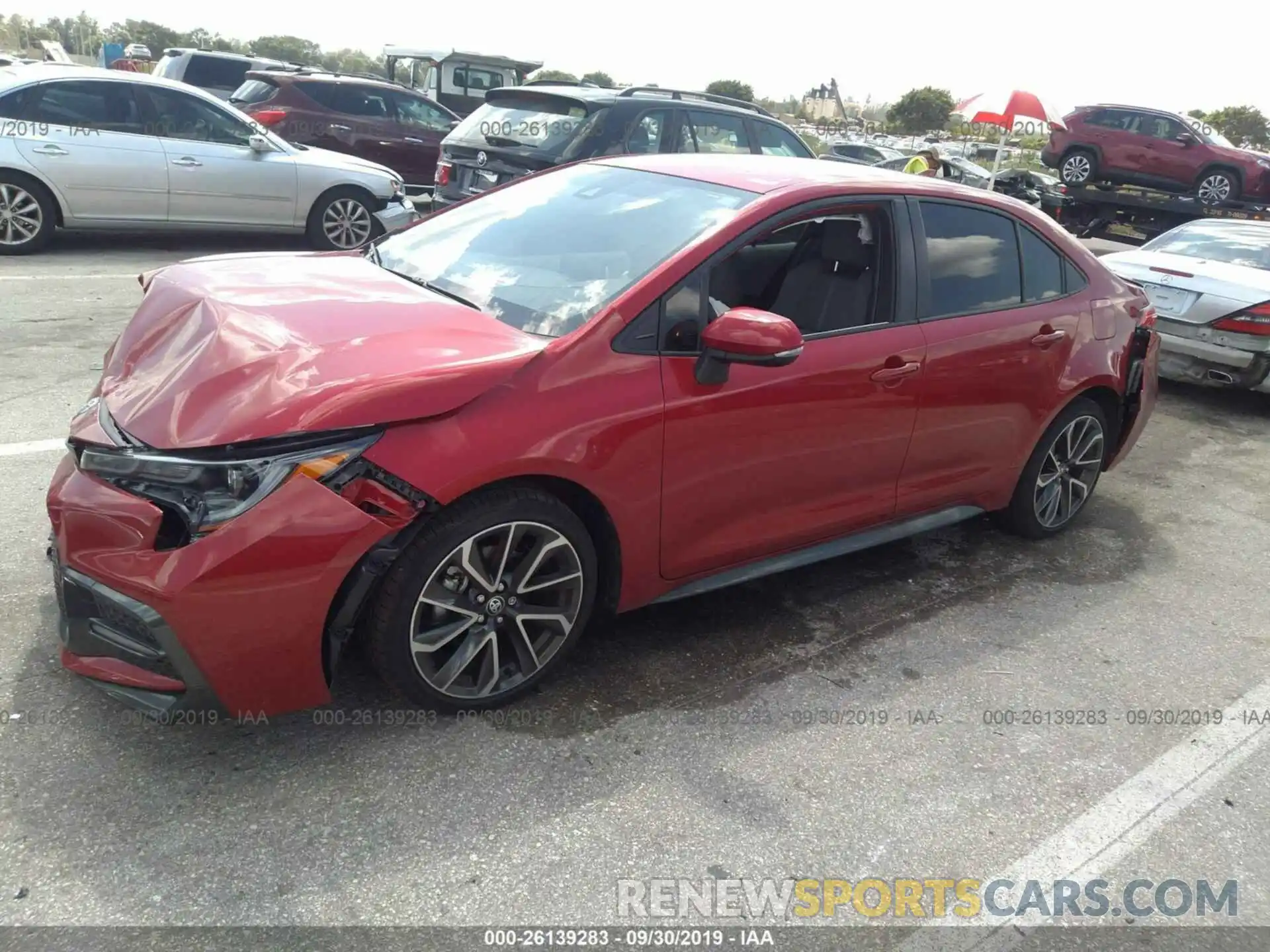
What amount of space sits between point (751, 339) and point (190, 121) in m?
8.04

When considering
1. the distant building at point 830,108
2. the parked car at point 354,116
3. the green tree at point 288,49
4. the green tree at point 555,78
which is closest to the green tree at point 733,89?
the distant building at point 830,108

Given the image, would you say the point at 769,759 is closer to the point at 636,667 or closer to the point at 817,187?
the point at 636,667

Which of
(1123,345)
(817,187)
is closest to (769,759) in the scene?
(817,187)

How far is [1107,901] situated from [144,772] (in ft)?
8.51

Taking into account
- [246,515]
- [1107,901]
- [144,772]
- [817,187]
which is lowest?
[1107,901]

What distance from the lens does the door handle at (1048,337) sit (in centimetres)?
444

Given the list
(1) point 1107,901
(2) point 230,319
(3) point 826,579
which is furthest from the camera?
(3) point 826,579

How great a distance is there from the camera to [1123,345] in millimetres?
4922

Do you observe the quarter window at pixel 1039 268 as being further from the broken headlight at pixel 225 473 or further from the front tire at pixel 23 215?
the front tire at pixel 23 215

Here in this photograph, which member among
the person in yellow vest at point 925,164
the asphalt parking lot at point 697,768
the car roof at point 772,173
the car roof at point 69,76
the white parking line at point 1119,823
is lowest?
the white parking line at point 1119,823

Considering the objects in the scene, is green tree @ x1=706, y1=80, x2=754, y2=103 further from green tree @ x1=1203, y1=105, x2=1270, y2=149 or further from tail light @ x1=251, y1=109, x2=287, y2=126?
tail light @ x1=251, y1=109, x2=287, y2=126

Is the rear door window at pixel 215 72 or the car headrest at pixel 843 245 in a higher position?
the rear door window at pixel 215 72

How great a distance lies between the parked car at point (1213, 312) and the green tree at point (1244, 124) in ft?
193

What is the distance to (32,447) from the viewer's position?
4734 mm
